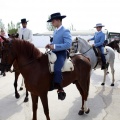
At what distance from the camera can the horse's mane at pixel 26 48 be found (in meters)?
3.89

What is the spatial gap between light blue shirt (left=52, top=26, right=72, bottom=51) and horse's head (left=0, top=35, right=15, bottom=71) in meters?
0.83

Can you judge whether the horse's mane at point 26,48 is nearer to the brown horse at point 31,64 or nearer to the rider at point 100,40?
the brown horse at point 31,64

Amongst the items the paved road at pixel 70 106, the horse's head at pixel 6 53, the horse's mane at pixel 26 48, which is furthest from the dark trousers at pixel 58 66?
the paved road at pixel 70 106

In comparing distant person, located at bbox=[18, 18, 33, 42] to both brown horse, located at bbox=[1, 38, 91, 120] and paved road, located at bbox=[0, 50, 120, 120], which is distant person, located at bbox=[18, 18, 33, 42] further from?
brown horse, located at bbox=[1, 38, 91, 120]

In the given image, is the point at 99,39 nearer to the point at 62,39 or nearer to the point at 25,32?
the point at 25,32

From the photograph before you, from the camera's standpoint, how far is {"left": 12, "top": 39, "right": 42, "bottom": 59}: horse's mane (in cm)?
389

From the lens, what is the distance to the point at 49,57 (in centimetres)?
411

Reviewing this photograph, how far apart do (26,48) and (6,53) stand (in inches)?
15.1

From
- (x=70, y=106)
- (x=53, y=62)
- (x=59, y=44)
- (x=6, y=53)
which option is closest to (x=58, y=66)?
(x=53, y=62)

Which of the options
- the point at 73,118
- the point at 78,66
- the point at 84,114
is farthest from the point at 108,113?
the point at 78,66

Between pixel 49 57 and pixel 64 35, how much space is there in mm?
523

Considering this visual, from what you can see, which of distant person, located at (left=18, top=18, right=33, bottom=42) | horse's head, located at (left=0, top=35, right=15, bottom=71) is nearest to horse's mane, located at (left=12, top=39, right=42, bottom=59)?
horse's head, located at (left=0, top=35, right=15, bottom=71)

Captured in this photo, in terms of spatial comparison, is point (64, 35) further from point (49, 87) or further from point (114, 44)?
point (114, 44)

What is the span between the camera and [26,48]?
3951mm
